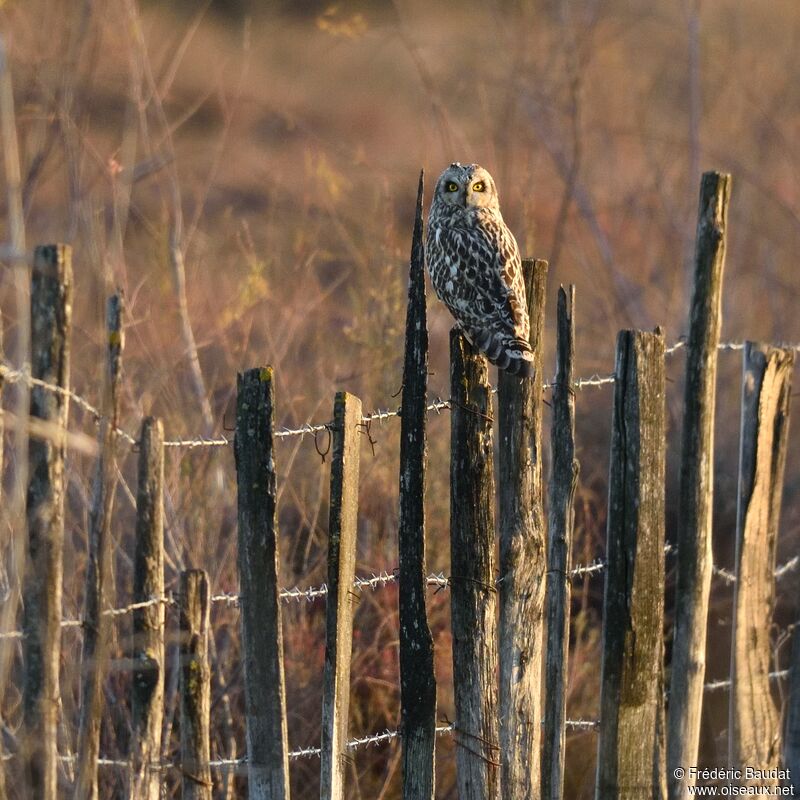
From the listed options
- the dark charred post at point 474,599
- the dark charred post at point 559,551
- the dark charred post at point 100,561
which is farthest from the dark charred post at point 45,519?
the dark charred post at point 559,551

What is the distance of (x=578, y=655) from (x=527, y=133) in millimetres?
4205

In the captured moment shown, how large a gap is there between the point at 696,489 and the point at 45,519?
1.74 metres

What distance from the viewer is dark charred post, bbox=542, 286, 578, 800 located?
3.24m

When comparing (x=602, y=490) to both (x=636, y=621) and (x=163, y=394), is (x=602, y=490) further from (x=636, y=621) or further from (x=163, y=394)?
(x=636, y=621)

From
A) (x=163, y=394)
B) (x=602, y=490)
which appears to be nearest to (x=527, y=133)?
(x=602, y=490)

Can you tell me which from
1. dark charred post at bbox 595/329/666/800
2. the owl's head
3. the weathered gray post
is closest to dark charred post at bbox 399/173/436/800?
dark charred post at bbox 595/329/666/800

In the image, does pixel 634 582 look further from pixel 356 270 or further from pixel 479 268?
pixel 356 270

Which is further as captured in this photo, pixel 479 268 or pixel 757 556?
pixel 479 268

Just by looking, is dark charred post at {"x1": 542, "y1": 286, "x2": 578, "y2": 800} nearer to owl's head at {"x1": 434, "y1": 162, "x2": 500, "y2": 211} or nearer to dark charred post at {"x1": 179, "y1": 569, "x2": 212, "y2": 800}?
dark charred post at {"x1": 179, "y1": 569, "x2": 212, "y2": 800}

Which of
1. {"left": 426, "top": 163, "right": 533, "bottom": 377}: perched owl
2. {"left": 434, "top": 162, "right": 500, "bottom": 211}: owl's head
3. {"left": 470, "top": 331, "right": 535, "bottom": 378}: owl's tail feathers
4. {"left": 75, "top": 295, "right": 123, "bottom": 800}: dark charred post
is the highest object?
{"left": 434, "top": 162, "right": 500, "bottom": 211}: owl's head

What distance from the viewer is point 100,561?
2.39 m

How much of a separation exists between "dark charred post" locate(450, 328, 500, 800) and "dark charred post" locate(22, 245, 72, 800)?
959 mm

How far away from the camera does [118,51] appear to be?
6.42 metres

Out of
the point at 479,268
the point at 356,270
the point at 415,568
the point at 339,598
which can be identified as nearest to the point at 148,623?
the point at 339,598
